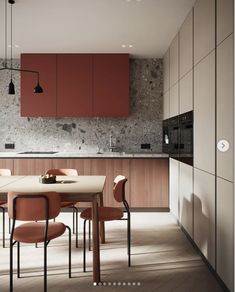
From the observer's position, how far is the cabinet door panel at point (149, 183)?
5355 millimetres

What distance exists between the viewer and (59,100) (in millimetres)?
5840

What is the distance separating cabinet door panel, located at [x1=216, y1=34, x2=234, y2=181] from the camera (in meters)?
2.41

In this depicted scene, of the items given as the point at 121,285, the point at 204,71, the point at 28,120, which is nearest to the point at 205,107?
the point at 204,71

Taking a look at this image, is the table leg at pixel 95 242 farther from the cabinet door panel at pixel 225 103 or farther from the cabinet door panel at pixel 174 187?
the cabinet door panel at pixel 174 187

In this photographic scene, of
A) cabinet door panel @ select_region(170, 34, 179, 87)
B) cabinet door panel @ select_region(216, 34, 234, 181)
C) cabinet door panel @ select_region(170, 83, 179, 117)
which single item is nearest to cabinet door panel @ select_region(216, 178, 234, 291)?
cabinet door panel @ select_region(216, 34, 234, 181)

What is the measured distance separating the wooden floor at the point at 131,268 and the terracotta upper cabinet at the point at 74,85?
2.45m

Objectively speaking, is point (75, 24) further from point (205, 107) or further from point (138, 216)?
point (138, 216)

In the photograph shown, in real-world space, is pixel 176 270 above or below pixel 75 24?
below

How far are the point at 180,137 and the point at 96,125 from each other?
2222 mm

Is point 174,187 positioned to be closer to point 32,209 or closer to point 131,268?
point 131,268

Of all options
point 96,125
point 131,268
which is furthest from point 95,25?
point 131,268

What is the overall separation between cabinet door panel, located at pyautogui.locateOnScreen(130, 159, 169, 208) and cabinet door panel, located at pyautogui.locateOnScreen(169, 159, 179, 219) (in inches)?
7.5

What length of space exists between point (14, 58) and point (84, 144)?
2.06 meters

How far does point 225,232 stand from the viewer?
102 inches
